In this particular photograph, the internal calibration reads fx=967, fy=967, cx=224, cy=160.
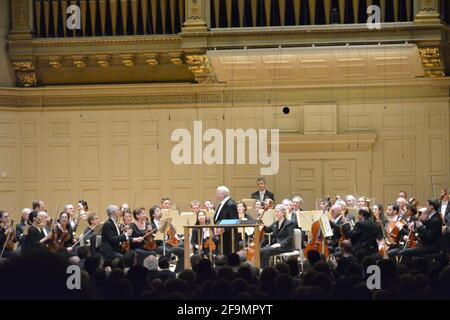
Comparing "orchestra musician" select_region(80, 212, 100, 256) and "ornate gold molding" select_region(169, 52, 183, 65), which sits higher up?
"ornate gold molding" select_region(169, 52, 183, 65)

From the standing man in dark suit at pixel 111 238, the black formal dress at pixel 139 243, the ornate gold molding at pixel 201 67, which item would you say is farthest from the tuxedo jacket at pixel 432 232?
the ornate gold molding at pixel 201 67

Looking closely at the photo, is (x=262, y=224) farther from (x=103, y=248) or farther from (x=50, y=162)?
(x=50, y=162)

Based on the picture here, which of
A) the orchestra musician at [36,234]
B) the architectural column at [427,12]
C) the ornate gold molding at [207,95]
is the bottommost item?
the orchestra musician at [36,234]

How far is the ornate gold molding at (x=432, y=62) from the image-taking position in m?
15.3

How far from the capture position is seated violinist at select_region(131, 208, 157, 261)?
12.5m

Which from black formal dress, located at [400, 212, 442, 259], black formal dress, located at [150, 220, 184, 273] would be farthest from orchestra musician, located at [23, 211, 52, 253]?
black formal dress, located at [400, 212, 442, 259]

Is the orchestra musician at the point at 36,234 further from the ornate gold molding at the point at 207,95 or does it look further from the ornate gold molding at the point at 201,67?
the ornate gold molding at the point at 207,95

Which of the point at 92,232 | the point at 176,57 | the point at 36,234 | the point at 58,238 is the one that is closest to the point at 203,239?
the point at 92,232

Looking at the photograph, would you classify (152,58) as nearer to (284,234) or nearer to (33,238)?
(284,234)

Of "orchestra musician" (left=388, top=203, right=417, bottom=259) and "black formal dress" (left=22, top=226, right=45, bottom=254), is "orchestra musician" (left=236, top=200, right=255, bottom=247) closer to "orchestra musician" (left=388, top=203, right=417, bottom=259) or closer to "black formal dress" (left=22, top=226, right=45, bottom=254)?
"orchestra musician" (left=388, top=203, right=417, bottom=259)

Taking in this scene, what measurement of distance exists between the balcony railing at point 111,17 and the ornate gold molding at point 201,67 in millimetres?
879

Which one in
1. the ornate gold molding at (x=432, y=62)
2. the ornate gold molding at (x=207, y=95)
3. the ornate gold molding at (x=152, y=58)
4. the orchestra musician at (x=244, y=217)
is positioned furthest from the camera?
the ornate gold molding at (x=152, y=58)

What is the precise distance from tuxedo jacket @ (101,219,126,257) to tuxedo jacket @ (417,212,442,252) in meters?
3.64

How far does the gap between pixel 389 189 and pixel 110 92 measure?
5.11 metres
